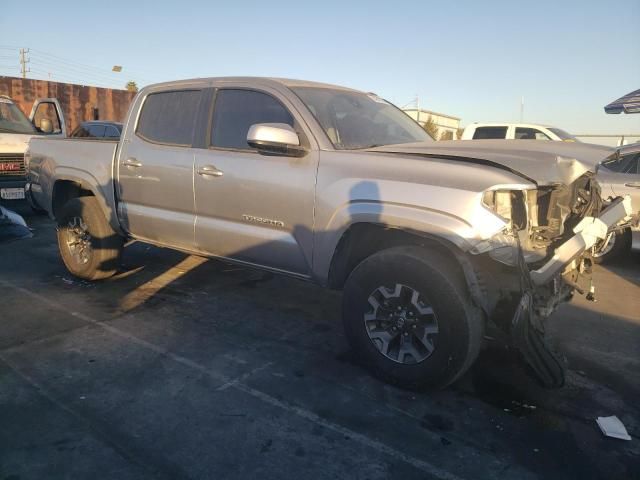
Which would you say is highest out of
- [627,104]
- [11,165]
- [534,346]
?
[627,104]

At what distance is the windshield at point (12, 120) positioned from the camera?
9148 millimetres

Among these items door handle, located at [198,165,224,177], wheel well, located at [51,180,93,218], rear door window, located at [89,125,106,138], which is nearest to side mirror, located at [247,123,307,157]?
door handle, located at [198,165,224,177]

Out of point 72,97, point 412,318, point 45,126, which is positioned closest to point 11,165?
point 45,126

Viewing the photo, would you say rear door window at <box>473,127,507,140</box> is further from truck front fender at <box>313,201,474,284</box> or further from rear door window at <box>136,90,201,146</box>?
truck front fender at <box>313,201,474,284</box>

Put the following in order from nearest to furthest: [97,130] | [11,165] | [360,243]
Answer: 1. [360,243]
2. [11,165]
3. [97,130]

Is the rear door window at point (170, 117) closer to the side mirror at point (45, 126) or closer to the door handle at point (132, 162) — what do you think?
the door handle at point (132, 162)

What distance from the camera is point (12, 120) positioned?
931 cm

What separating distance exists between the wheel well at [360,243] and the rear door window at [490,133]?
8326mm

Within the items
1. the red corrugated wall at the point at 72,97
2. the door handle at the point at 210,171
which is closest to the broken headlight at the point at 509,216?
the door handle at the point at 210,171

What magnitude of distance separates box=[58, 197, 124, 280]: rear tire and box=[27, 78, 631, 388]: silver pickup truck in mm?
338

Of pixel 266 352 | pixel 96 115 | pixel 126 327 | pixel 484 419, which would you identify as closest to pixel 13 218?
pixel 126 327

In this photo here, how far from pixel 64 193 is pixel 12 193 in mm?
3809

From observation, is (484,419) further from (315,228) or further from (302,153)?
(302,153)

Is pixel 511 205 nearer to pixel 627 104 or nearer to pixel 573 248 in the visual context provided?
pixel 573 248
